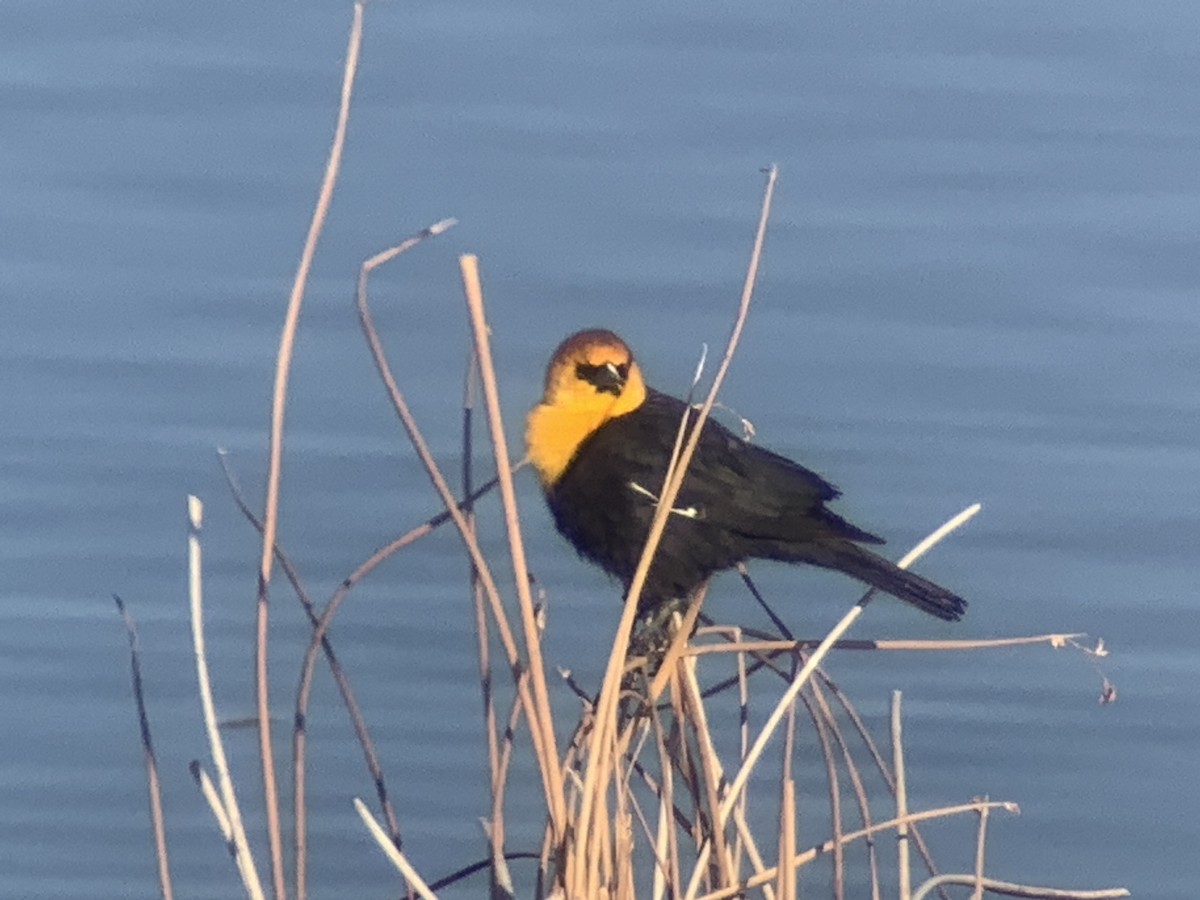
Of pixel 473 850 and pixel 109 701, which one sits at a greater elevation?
pixel 109 701

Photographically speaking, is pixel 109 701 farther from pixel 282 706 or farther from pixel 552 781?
pixel 552 781

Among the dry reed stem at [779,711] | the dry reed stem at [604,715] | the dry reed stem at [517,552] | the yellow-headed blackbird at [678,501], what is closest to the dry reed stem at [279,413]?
the dry reed stem at [517,552]

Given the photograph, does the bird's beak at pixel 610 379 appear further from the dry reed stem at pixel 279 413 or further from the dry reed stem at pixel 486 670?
the dry reed stem at pixel 279 413

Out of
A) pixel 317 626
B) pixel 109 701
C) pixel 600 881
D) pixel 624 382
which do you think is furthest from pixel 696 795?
pixel 109 701

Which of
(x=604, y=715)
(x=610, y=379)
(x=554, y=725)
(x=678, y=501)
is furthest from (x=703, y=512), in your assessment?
(x=604, y=715)

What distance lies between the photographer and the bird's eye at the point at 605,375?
321 centimetres

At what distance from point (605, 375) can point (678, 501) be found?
0.23m

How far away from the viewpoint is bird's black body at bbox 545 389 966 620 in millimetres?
3039

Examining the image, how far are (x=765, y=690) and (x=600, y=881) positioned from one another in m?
2.09

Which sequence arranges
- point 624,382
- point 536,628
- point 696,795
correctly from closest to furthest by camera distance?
point 536,628 → point 696,795 → point 624,382

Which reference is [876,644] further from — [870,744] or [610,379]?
[610,379]

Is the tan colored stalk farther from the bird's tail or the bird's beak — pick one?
the bird's beak

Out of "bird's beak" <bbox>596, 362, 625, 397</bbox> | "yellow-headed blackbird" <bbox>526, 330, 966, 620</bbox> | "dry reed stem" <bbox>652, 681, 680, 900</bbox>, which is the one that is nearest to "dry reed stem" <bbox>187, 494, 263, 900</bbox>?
"dry reed stem" <bbox>652, 681, 680, 900</bbox>

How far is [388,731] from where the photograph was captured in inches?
161
